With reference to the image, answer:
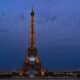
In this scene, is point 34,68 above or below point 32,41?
below

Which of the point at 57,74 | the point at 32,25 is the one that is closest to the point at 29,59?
the point at 32,25

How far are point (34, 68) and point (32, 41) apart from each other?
4.51 metres

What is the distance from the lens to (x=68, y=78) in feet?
137

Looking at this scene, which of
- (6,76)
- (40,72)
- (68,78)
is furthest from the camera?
(40,72)

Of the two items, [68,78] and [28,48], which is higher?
[28,48]

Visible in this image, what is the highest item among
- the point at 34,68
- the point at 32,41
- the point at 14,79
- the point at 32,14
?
the point at 32,14

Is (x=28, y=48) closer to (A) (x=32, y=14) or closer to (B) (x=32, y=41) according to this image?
(B) (x=32, y=41)

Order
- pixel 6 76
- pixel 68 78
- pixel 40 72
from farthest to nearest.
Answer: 1. pixel 40 72
2. pixel 6 76
3. pixel 68 78

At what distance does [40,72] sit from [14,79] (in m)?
21.9

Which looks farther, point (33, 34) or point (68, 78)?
point (33, 34)

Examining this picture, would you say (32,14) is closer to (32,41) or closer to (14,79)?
(32,41)

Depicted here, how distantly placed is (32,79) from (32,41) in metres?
24.2

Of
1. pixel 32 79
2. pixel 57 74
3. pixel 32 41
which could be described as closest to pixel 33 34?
pixel 32 41

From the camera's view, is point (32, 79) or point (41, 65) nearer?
point (32, 79)
